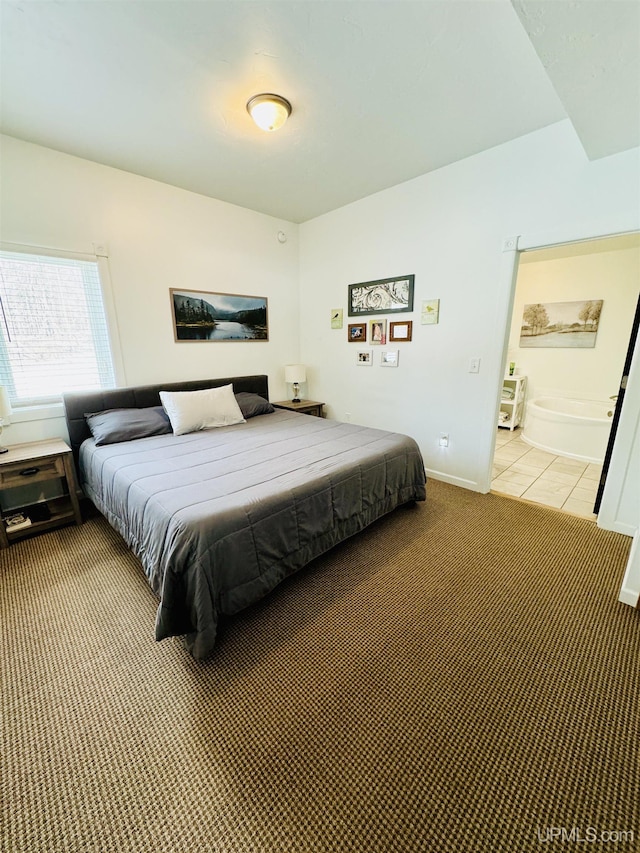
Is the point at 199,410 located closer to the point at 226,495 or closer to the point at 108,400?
the point at 108,400

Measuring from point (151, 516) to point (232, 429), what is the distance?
1364mm

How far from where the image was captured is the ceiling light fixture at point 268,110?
1854 millimetres

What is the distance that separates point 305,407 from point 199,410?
1.37m

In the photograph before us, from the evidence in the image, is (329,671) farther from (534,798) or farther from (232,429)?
(232,429)

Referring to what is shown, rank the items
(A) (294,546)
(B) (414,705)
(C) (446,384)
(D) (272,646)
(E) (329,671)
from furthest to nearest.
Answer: (C) (446,384) → (A) (294,546) → (D) (272,646) → (E) (329,671) → (B) (414,705)

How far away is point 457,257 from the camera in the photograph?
108 inches

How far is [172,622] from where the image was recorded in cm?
139

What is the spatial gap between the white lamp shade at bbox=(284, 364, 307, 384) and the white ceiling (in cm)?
191

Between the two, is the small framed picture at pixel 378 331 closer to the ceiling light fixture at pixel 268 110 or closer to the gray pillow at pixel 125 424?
the ceiling light fixture at pixel 268 110

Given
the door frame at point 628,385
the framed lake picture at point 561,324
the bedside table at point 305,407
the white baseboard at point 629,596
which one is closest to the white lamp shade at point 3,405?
the bedside table at point 305,407

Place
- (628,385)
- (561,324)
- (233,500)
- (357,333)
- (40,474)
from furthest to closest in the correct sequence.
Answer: (561,324) → (357,333) → (40,474) → (628,385) → (233,500)

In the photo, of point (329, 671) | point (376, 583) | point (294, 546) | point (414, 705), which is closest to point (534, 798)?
point (414, 705)

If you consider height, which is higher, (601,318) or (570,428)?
(601,318)

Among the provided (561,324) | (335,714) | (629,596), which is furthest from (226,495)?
(561,324)
